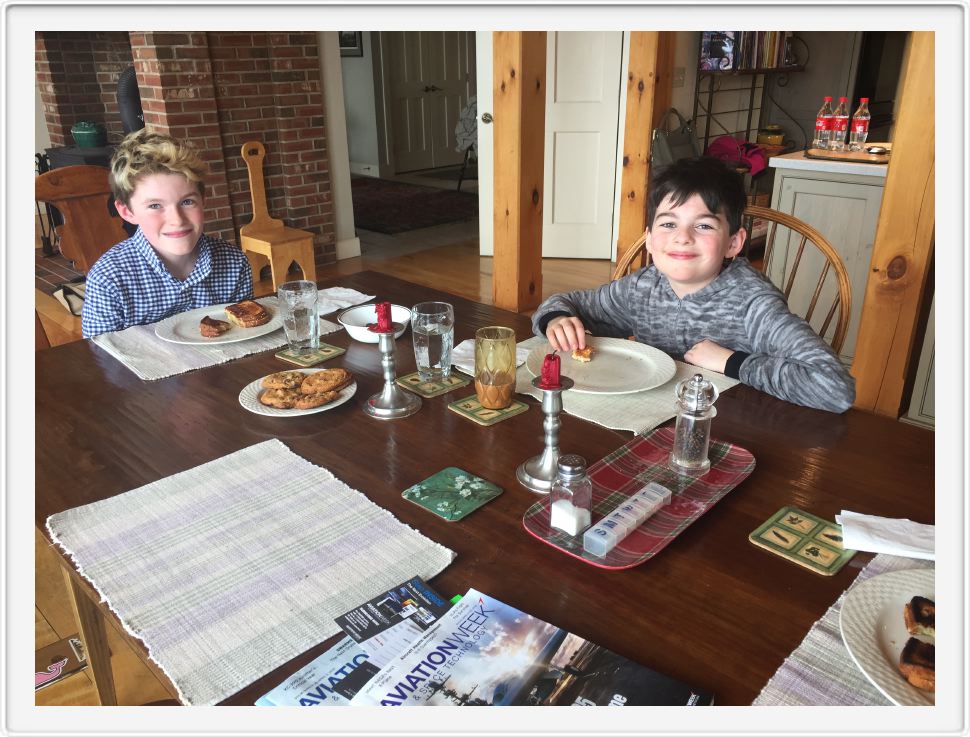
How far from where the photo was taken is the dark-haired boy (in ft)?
4.21

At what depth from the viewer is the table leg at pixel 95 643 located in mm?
1156

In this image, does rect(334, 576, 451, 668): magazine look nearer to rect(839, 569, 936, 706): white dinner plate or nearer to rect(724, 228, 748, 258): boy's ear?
rect(839, 569, 936, 706): white dinner plate

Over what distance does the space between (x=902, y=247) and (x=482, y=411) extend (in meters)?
1.16

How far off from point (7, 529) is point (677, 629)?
0.75 metres

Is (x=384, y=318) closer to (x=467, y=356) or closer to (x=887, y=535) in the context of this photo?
(x=467, y=356)

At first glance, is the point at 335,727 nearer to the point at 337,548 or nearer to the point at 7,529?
the point at 337,548

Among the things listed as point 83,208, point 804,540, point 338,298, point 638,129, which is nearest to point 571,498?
point 804,540

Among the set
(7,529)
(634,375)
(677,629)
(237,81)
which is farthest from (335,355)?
(237,81)

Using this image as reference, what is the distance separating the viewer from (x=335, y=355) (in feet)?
4.79

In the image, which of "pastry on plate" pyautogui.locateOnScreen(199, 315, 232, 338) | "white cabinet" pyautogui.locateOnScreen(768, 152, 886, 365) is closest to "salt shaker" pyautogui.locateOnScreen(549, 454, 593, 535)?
"pastry on plate" pyautogui.locateOnScreen(199, 315, 232, 338)

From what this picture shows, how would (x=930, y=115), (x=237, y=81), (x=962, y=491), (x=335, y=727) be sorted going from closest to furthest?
(x=335, y=727)
(x=962, y=491)
(x=930, y=115)
(x=237, y=81)

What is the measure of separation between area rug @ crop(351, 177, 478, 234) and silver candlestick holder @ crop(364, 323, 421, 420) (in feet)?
15.4

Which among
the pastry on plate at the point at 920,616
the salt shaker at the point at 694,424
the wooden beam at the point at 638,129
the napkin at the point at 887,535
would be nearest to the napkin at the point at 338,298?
the salt shaker at the point at 694,424

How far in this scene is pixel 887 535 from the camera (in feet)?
2.78
